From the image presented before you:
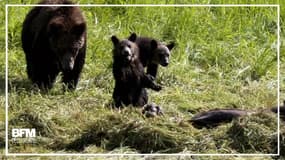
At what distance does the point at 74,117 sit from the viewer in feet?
27.8

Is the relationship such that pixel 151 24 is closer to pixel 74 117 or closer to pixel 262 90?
pixel 262 90

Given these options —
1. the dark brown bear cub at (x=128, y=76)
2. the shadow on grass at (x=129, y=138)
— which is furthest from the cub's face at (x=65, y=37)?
the shadow on grass at (x=129, y=138)

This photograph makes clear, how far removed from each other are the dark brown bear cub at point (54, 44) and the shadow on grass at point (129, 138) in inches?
61.3

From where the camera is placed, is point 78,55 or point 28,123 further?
point 78,55

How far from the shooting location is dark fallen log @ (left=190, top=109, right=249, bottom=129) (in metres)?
8.25

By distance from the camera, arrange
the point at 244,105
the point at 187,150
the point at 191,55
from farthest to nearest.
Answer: the point at 191,55 < the point at 244,105 < the point at 187,150

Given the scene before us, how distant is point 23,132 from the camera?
811cm

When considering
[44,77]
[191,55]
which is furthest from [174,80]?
[44,77]

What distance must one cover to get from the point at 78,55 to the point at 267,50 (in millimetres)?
2454

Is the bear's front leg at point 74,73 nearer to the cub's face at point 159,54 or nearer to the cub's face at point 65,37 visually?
the cub's face at point 65,37

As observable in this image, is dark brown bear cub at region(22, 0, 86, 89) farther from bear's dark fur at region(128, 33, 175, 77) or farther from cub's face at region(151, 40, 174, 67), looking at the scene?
cub's face at region(151, 40, 174, 67)

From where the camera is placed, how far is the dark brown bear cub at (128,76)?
27.7 feet

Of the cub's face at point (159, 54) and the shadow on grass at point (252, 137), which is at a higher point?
the cub's face at point (159, 54)

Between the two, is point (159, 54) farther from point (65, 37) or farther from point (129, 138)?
point (129, 138)
